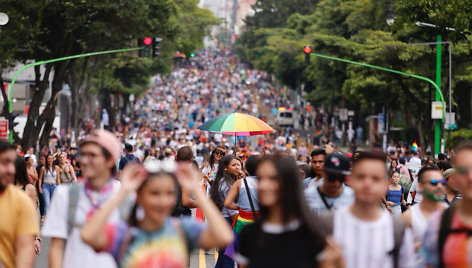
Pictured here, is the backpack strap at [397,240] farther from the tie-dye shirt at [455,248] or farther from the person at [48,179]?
the person at [48,179]

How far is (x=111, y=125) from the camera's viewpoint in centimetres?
6450

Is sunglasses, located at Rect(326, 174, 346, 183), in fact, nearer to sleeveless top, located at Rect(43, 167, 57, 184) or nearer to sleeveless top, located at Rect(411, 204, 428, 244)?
sleeveless top, located at Rect(411, 204, 428, 244)

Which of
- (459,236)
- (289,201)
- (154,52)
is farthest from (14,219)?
(154,52)

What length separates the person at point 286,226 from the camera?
16.5ft

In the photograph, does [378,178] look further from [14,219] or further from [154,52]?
[154,52]

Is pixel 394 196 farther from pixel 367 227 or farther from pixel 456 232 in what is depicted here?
pixel 367 227

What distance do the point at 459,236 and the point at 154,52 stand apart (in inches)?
1061

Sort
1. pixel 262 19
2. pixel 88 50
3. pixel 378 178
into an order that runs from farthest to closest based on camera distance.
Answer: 1. pixel 262 19
2. pixel 88 50
3. pixel 378 178

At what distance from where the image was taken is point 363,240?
5.36 meters

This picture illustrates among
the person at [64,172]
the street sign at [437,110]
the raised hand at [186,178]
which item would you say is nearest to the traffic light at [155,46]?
the street sign at [437,110]

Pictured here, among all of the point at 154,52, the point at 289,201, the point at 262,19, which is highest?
the point at 262,19

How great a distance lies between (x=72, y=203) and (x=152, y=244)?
2.89 ft

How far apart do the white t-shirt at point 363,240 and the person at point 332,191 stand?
4.71 feet

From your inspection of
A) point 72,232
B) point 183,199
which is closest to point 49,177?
point 183,199
